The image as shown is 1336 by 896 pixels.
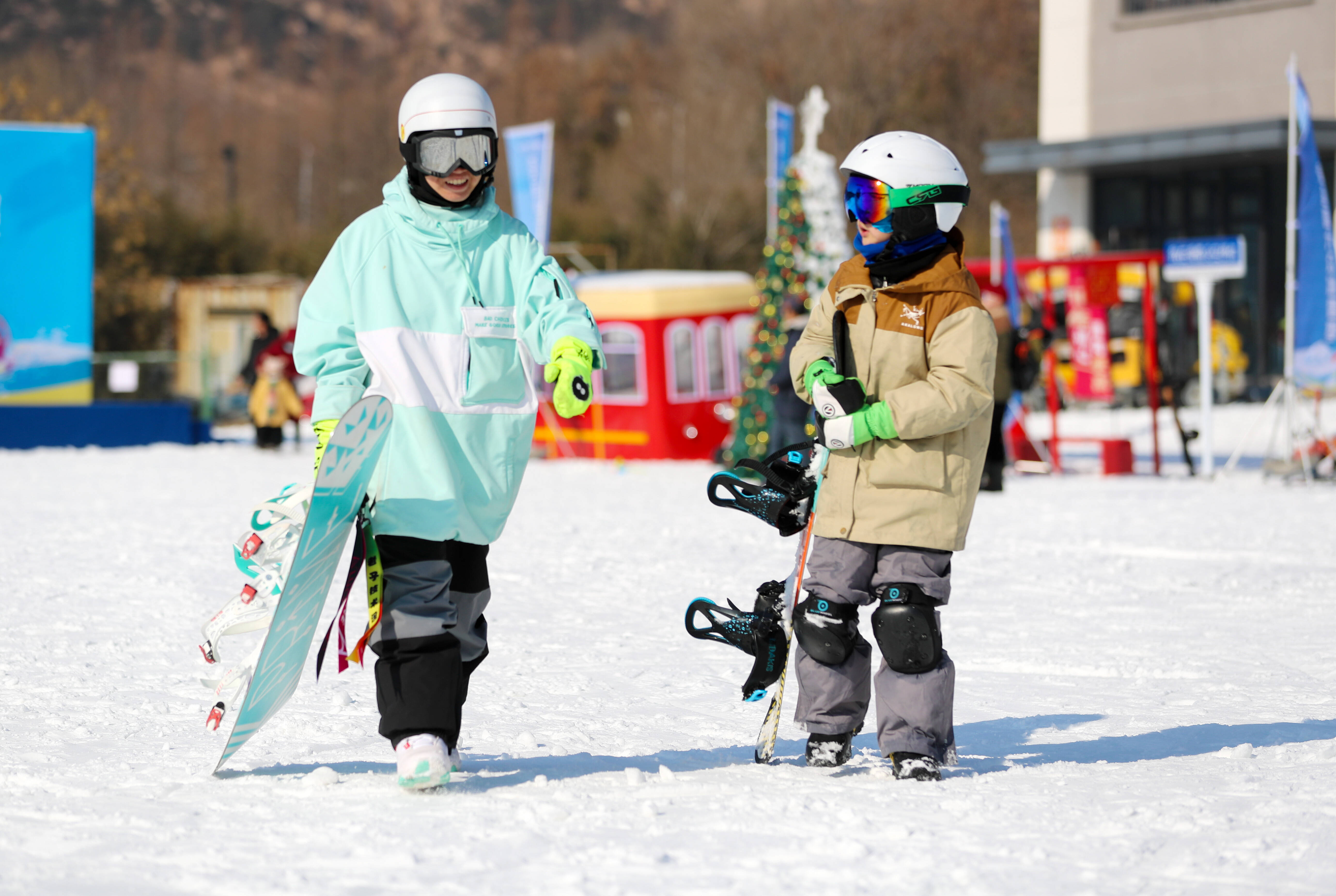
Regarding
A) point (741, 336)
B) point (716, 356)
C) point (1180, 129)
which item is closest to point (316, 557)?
point (716, 356)

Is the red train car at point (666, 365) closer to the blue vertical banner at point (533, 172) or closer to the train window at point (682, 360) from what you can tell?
the train window at point (682, 360)

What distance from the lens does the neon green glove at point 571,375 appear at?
11.8 ft

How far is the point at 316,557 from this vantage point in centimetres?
354

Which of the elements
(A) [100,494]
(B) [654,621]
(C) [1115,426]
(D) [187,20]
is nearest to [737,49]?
(C) [1115,426]

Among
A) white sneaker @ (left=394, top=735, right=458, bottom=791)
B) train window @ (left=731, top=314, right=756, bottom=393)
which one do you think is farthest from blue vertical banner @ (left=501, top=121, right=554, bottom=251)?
white sneaker @ (left=394, top=735, right=458, bottom=791)

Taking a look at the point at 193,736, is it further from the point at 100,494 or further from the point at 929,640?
the point at 100,494

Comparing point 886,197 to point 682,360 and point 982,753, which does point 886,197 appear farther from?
point 682,360

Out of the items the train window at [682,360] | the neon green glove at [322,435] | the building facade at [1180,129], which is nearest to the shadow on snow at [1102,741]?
the neon green glove at [322,435]

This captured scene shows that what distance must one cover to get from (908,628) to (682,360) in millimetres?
12907

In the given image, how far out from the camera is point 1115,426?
20.1 m

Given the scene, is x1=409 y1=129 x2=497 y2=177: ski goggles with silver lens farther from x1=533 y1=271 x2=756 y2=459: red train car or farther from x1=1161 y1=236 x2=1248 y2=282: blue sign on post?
x1=533 y1=271 x2=756 y2=459: red train car

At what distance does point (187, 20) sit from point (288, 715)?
182 m

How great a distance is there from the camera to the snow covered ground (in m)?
2.97

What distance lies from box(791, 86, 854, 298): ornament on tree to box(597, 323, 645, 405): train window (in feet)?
7.19
